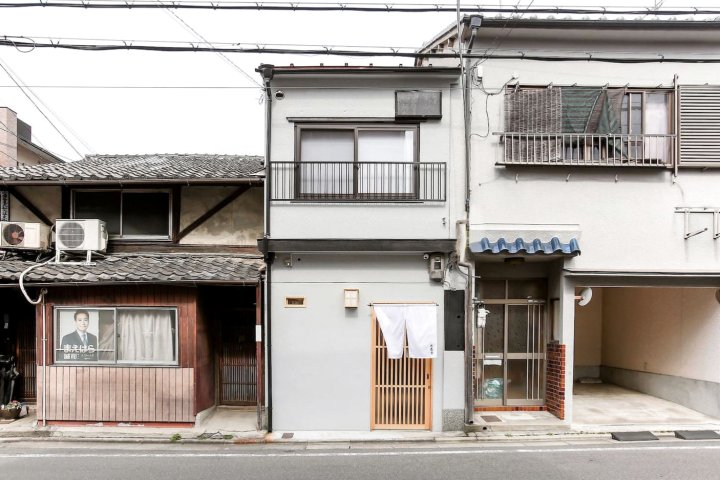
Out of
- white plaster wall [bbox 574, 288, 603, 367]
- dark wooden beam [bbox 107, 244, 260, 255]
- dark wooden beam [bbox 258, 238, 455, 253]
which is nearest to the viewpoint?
dark wooden beam [bbox 258, 238, 455, 253]

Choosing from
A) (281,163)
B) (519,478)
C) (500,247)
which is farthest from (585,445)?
(281,163)

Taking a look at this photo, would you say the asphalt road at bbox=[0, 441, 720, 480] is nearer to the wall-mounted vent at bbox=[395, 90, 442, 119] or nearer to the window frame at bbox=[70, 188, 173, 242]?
the window frame at bbox=[70, 188, 173, 242]

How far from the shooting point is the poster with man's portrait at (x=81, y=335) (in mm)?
8820

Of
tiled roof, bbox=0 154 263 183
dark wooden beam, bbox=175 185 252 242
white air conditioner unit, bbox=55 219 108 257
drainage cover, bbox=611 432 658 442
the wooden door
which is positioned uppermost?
tiled roof, bbox=0 154 263 183

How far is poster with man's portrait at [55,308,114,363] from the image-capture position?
8.82m

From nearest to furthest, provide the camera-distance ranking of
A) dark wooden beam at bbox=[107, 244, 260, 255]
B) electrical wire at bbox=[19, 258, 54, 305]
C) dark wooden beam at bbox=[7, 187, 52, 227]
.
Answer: electrical wire at bbox=[19, 258, 54, 305] < dark wooden beam at bbox=[107, 244, 260, 255] < dark wooden beam at bbox=[7, 187, 52, 227]

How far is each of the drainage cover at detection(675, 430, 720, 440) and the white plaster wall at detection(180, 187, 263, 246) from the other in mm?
9876

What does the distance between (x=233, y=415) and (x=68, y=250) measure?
5.28 meters

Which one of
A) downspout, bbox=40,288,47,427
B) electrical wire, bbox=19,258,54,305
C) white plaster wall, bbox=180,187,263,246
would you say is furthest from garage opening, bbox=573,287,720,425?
electrical wire, bbox=19,258,54,305

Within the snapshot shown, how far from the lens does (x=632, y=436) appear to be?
8.12 m

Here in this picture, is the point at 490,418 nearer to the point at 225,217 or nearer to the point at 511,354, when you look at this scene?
the point at 511,354

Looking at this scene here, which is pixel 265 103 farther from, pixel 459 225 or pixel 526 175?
pixel 526 175

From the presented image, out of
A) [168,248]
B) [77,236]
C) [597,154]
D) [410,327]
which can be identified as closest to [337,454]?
[410,327]

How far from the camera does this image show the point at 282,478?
6.41 meters
